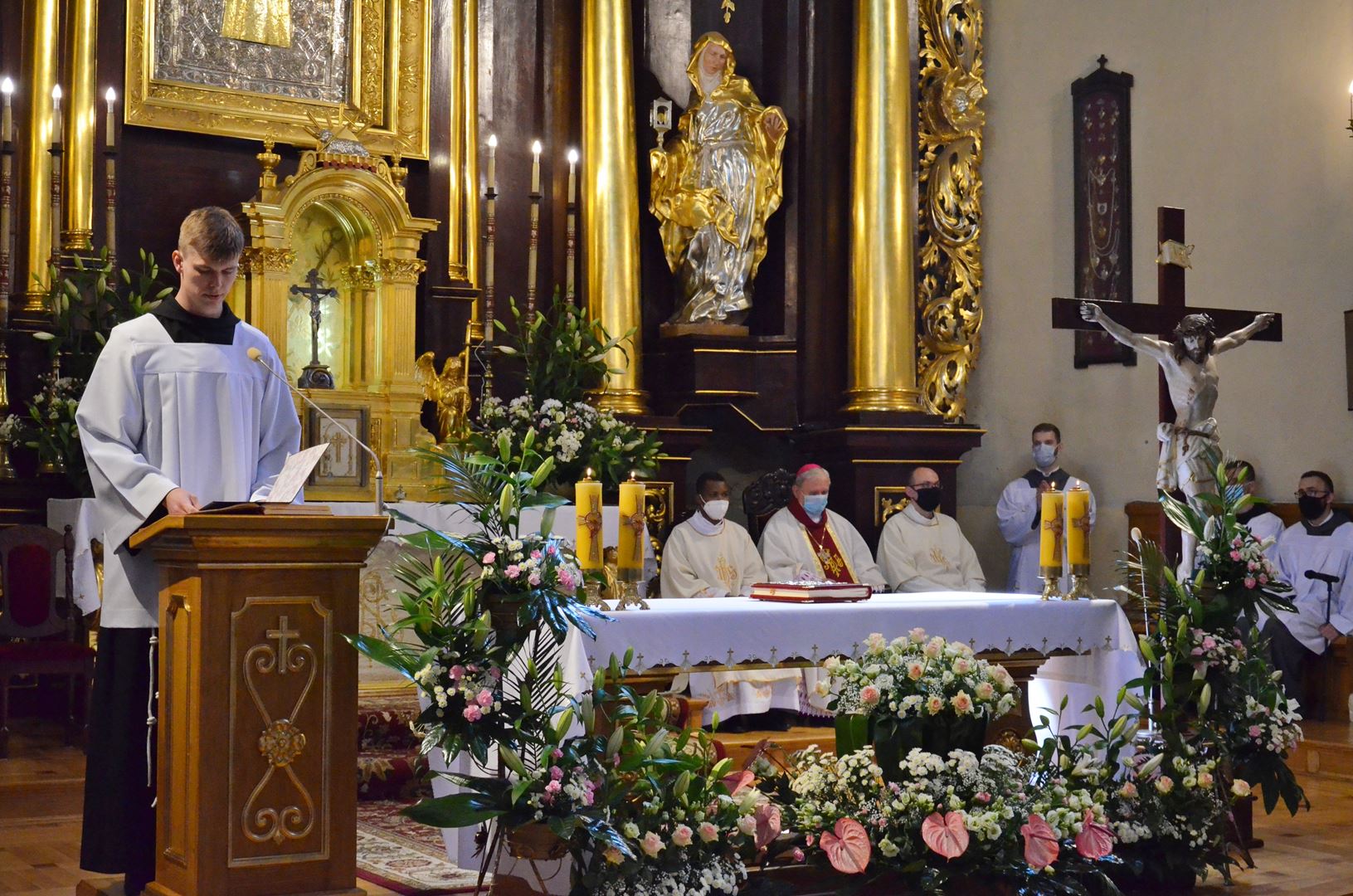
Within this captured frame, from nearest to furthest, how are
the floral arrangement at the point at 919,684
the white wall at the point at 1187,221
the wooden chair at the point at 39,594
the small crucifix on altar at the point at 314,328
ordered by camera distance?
the floral arrangement at the point at 919,684 → the wooden chair at the point at 39,594 → the small crucifix on altar at the point at 314,328 → the white wall at the point at 1187,221

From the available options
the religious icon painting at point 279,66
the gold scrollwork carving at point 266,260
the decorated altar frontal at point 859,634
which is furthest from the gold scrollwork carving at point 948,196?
the decorated altar frontal at point 859,634

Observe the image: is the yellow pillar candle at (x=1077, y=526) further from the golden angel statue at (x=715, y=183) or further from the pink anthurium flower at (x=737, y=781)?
the golden angel statue at (x=715, y=183)

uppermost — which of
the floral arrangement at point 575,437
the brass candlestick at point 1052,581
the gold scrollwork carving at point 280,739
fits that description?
the floral arrangement at point 575,437

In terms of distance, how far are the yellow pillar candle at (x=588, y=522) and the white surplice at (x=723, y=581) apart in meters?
2.85

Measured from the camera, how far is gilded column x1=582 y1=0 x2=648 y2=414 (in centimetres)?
→ 959

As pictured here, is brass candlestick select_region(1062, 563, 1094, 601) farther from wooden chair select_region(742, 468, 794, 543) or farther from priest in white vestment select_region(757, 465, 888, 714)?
wooden chair select_region(742, 468, 794, 543)

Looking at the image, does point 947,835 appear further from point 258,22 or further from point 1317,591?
point 258,22

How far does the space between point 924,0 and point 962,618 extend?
5911 mm

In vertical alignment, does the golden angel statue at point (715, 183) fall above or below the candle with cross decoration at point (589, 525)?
above

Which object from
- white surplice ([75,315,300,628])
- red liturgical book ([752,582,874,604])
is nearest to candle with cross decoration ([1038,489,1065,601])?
red liturgical book ([752,582,874,604])

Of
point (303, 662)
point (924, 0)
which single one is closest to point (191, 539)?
point (303, 662)

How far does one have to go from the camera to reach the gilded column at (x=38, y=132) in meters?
8.34

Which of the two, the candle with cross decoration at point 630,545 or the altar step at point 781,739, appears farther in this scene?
the altar step at point 781,739

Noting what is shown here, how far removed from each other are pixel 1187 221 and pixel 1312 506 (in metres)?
2.09
